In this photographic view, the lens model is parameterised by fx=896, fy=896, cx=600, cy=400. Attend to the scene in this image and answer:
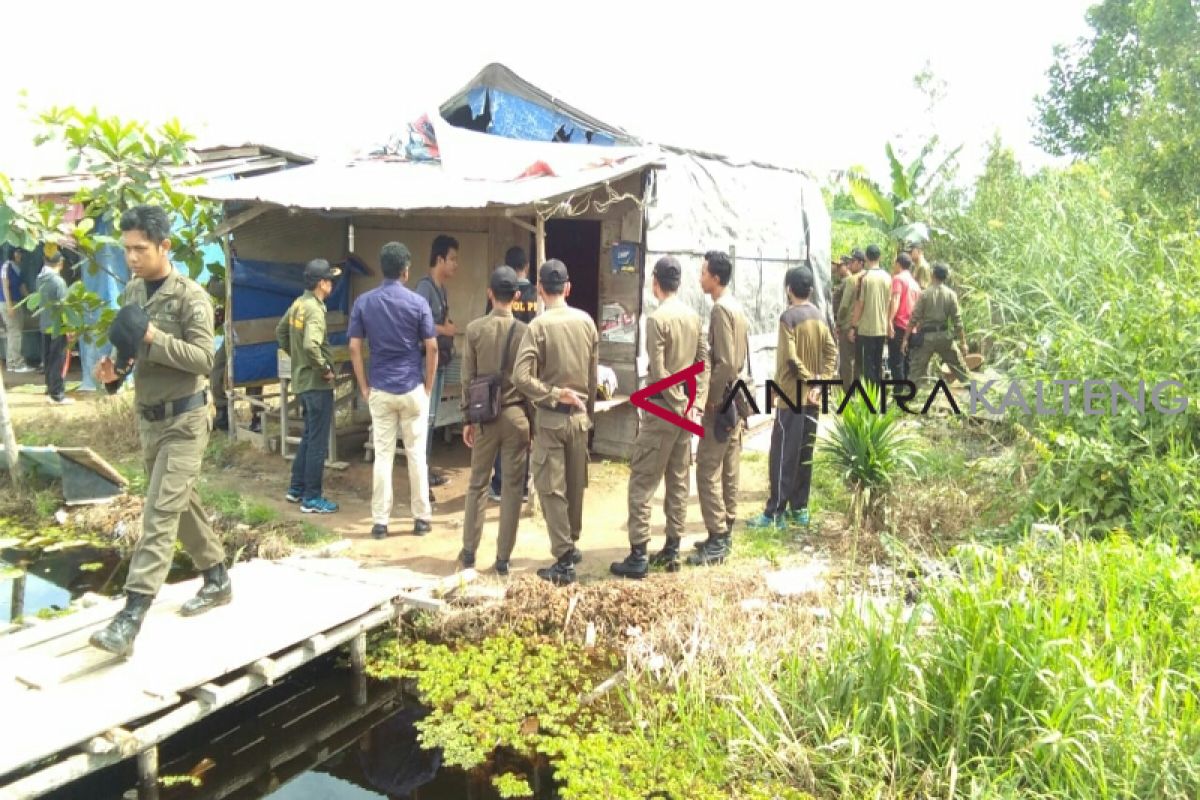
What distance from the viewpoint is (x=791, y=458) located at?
6.70 metres

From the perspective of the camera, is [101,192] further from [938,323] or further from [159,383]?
[938,323]

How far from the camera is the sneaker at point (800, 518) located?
679 centimetres

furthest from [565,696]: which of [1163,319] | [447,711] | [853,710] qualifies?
[1163,319]

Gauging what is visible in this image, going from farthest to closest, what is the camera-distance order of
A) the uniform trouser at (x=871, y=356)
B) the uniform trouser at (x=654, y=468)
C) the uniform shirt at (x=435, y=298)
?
the uniform trouser at (x=871, y=356) → the uniform shirt at (x=435, y=298) → the uniform trouser at (x=654, y=468)

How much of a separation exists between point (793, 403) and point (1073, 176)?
31.4 ft

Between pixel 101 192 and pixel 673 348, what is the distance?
562 cm

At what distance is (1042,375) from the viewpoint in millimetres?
5984

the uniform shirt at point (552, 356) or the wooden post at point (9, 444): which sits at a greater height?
the uniform shirt at point (552, 356)

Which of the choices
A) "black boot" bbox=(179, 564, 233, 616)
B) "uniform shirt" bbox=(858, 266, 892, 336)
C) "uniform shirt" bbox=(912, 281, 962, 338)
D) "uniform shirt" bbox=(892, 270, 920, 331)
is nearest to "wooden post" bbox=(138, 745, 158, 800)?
"black boot" bbox=(179, 564, 233, 616)

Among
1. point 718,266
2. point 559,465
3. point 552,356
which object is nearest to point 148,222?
point 552,356

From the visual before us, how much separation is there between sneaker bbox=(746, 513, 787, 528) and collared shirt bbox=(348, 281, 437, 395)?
2.73m

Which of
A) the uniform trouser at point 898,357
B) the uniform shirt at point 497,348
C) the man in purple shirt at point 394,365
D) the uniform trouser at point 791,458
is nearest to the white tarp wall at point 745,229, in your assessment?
the uniform trouser at point 898,357

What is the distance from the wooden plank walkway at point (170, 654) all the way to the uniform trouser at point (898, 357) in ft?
24.3

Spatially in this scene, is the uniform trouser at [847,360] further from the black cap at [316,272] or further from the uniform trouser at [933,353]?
the black cap at [316,272]
